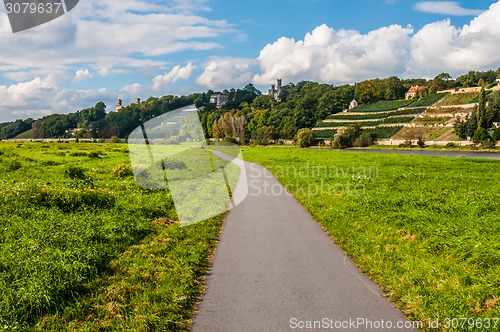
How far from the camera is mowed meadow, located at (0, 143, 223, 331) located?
275 inches

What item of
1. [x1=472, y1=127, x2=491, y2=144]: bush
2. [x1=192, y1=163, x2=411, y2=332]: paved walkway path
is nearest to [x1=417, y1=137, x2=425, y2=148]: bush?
[x1=472, y1=127, x2=491, y2=144]: bush

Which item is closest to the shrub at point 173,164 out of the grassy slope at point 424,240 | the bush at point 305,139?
the grassy slope at point 424,240

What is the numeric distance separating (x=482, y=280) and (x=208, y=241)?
24.8ft

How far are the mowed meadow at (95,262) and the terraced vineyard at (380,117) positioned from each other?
4362 inches

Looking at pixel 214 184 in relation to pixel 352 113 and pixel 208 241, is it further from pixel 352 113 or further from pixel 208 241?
pixel 352 113

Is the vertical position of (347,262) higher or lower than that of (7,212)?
Result: lower

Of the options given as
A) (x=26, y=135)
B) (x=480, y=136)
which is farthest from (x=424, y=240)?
(x=26, y=135)

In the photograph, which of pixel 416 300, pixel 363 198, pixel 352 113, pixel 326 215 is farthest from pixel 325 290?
pixel 352 113

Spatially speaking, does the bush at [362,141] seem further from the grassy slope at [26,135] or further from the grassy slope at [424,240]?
the grassy slope at [26,135]

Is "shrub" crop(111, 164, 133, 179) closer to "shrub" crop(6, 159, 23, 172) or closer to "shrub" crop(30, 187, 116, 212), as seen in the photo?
"shrub" crop(6, 159, 23, 172)

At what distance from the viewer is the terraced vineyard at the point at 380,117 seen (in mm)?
125000

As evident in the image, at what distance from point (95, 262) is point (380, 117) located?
14615 cm

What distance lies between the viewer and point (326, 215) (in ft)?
52.1

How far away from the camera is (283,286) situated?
28.2ft
